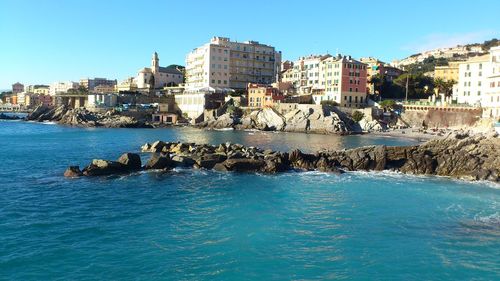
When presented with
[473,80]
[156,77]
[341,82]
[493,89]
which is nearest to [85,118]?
[156,77]

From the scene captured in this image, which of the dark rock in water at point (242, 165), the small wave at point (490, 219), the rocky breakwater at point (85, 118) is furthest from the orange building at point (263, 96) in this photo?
the small wave at point (490, 219)

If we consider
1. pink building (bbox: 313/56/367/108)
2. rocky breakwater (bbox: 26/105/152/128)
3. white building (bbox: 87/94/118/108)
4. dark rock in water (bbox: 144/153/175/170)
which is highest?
pink building (bbox: 313/56/367/108)

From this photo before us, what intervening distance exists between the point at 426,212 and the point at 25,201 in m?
24.9

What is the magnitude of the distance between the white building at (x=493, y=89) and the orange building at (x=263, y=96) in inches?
1656

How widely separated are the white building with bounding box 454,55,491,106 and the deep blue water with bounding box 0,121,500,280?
6464 cm

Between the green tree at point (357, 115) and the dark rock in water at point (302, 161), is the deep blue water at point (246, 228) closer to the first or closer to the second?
the dark rock in water at point (302, 161)

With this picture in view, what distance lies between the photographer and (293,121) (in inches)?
3671

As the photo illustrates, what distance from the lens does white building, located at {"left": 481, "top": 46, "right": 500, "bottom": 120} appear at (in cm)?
7594

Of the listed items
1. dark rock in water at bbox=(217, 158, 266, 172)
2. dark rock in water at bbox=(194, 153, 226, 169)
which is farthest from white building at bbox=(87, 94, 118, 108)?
dark rock in water at bbox=(217, 158, 266, 172)

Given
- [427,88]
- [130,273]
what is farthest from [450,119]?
[130,273]

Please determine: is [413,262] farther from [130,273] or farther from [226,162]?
[226,162]

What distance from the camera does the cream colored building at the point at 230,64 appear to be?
120688 mm

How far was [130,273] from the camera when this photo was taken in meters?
17.2

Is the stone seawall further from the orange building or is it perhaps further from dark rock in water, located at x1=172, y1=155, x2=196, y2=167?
dark rock in water, located at x1=172, y1=155, x2=196, y2=167
